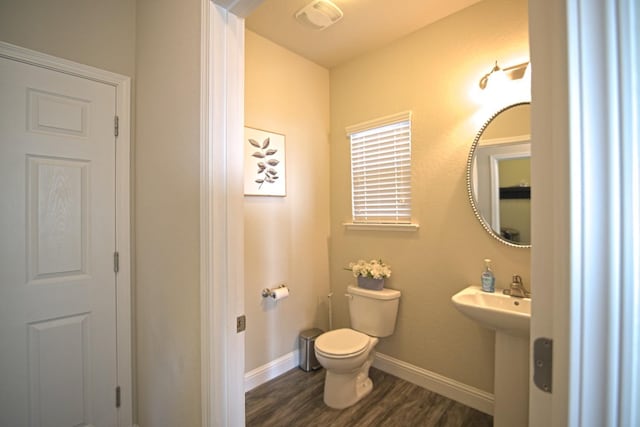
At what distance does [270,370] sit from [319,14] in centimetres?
Answer: 268

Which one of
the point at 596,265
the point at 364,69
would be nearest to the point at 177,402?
the point at 596,265

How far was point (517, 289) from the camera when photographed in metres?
1.67

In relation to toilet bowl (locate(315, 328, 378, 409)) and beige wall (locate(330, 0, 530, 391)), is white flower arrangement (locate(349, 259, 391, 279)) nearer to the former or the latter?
beige wall (locate(330, 0, 530, 391))

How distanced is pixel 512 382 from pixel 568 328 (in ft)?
5.00

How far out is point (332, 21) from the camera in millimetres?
1984

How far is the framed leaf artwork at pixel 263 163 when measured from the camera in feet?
7.03

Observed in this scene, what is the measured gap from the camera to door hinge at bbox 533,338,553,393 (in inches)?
16.8

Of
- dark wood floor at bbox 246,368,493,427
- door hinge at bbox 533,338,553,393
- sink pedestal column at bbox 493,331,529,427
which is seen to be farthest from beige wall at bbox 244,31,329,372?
door hinge at bbox 533,338,553,393

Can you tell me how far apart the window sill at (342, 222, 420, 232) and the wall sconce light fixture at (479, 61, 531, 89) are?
1065 millimetres

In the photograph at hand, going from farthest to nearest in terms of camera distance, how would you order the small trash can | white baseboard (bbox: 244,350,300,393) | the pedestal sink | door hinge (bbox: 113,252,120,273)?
the small trash can
white baseboard (bbox: 244,350,300,393)
door hinge (bbox: 113,252,120,273)
the pedestal sink

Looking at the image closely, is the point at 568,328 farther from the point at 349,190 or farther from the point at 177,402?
the point at 349,190

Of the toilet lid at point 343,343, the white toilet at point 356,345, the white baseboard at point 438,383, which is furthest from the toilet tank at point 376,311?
the white baseboard at point 438,383

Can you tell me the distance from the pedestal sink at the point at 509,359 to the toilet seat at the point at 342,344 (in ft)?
2.46

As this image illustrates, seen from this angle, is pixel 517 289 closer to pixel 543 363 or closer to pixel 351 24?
pixel 543 363
